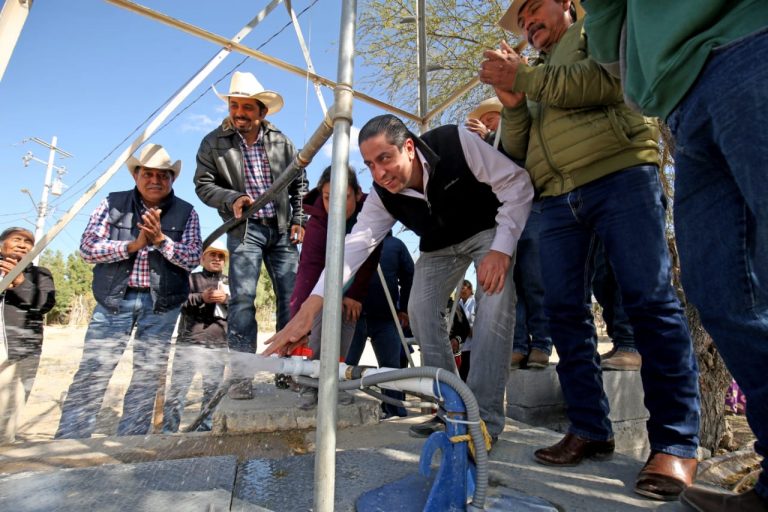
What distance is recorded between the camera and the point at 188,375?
5273 mm

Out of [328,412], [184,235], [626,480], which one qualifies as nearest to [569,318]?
[626,480]

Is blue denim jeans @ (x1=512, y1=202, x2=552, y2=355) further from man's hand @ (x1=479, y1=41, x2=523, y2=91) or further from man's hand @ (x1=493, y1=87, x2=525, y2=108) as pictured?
man's hand @ (x1=479, y1=41, x2=523, y2=91)

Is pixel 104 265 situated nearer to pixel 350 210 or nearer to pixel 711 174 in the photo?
pixel 350 210

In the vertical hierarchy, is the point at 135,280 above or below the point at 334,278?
above

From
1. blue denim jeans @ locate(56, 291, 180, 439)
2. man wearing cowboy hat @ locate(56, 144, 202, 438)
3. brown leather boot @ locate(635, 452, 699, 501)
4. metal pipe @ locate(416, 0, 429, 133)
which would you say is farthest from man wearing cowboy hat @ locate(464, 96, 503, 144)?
blue denim jeans @ locate(56, 291, 180, 439)

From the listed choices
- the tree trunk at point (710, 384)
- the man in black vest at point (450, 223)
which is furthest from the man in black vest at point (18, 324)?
the tree trunk at point (710, 384)

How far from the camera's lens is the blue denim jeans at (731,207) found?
1045 mm

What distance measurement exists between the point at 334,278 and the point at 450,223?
127 centimetres

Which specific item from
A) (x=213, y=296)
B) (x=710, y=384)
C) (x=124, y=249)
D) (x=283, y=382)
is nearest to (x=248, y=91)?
(x=124, y=249)

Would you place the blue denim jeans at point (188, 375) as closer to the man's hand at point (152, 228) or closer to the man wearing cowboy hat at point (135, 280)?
the man wearing cowboy hat at point (135, 280)

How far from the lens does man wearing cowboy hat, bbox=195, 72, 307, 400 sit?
3359 millimetres

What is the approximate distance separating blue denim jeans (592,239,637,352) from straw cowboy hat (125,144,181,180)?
332cm

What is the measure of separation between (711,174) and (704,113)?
0.73ft

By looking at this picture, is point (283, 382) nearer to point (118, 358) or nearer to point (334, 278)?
point (118, 358)
